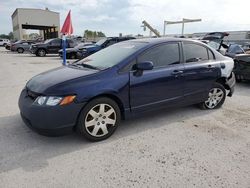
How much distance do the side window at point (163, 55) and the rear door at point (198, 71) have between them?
232mm

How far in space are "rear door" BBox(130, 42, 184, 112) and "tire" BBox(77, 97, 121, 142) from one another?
0.38m

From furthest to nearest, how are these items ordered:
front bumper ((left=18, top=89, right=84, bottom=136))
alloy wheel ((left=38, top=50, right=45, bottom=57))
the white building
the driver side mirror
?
the white building
alloy wheel ((left=38, top=50, right=45, bottom=57))
the driver side mirror
front bumper ((left=18, top=89, right=84, bottom=136))

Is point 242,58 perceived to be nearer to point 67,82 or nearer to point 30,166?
point 67,82

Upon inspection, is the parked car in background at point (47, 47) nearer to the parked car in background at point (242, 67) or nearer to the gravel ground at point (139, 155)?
the parked car in background at point (242, 67)

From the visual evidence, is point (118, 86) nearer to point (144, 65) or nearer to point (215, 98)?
point (144, 65)

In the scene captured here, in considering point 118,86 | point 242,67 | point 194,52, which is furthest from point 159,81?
point 242,67

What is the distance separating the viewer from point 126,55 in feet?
12.2

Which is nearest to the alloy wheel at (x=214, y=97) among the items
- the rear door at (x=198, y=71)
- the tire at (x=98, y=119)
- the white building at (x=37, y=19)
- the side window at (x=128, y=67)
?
the rear door at (x=198, y=71)

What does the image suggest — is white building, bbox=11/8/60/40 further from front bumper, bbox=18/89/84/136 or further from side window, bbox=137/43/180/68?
front bumper, bbox=18/89/84/136

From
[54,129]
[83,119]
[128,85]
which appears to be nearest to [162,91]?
[128,85]

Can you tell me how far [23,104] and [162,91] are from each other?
2269 millimetres

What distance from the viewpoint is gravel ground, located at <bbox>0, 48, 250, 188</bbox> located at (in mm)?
2578

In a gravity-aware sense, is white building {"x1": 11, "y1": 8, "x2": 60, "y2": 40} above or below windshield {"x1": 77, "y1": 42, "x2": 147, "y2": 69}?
above

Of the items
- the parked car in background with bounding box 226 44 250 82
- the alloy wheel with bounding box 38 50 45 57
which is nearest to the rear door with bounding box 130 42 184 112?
the parked car in background with bounding box 226 44 250 82
